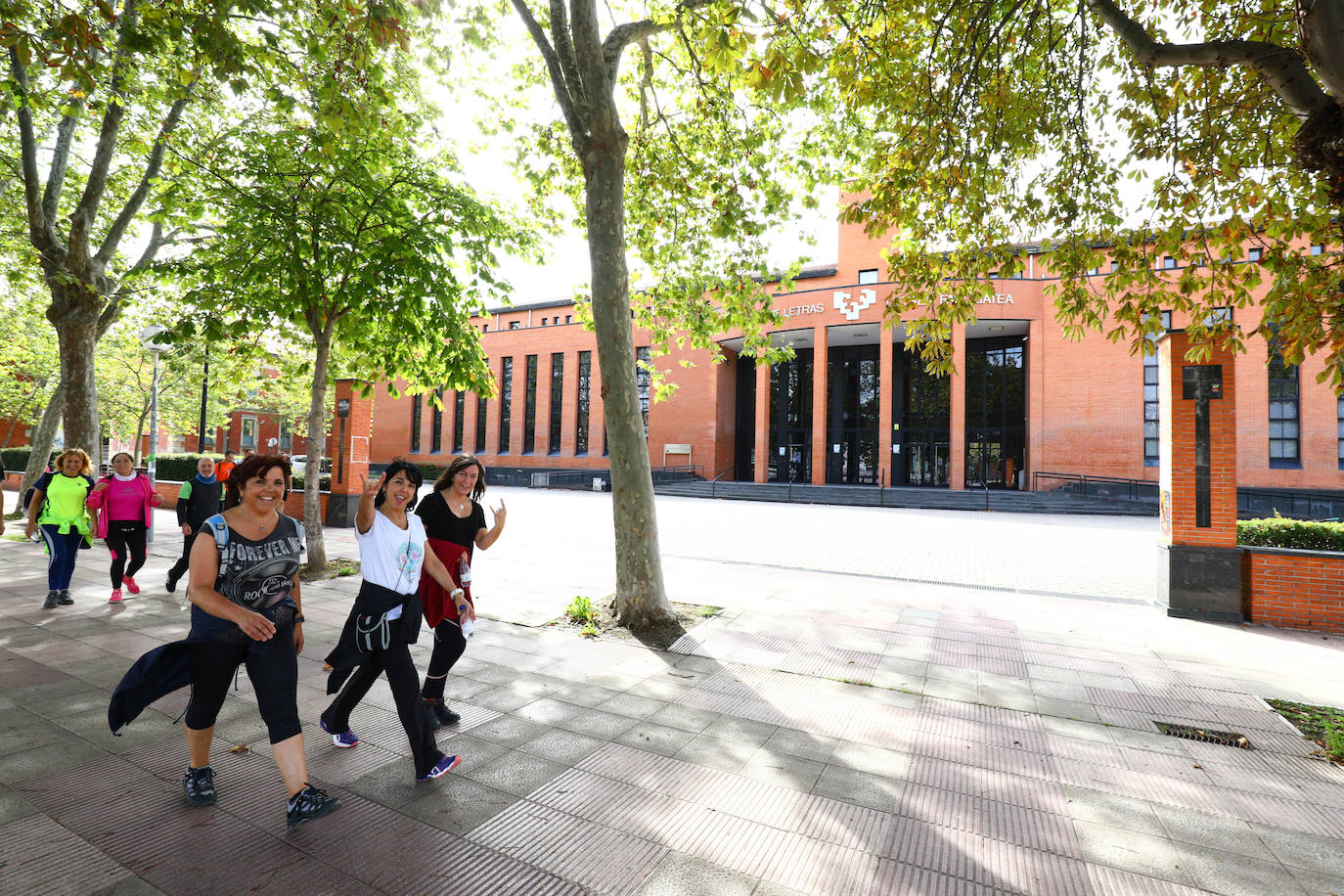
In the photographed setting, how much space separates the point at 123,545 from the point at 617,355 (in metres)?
6.12

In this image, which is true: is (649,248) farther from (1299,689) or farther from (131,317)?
(131,317)

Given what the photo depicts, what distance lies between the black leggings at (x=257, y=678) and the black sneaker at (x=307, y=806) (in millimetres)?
263

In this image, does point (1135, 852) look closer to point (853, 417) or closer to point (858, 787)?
point (858, 787)

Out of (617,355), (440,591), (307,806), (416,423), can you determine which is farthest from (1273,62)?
(416,423)

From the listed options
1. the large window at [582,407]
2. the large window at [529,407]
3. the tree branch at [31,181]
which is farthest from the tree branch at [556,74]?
the large window at [529,407]

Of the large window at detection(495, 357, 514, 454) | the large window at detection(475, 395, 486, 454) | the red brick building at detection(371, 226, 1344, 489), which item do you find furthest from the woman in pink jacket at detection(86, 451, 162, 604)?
the large window at detection(475, 395, 486, 454)

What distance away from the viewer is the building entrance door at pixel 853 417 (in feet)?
112

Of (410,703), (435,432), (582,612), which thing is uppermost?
(435,432)

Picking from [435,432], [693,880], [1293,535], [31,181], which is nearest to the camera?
[693,880]

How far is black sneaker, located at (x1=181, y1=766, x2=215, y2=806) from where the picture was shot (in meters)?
2.94

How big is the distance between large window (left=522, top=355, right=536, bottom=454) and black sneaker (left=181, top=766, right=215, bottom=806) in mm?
38725

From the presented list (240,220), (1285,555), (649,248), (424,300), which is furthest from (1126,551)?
(240,220)

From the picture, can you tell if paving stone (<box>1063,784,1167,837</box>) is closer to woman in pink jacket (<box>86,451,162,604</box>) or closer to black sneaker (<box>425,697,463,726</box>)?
black sneaker (<box>425,697,463,726</box>)

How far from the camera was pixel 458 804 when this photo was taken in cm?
302
